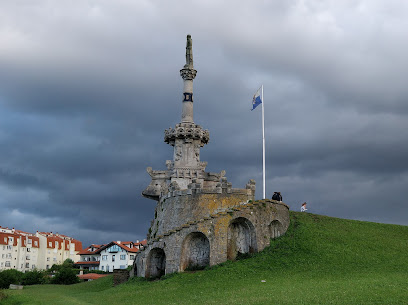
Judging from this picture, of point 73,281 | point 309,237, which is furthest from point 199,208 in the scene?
point 73,281

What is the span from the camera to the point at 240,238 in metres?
44.4

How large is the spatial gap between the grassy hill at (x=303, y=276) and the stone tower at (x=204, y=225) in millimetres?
1590

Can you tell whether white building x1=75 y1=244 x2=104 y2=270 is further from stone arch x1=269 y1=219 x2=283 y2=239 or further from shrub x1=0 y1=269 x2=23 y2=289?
stone arch x1=269 y1=219 x2=283 y2=239

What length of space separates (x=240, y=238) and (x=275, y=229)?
4.64 meters

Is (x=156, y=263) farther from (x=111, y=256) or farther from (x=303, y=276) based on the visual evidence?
(x=111, y=256)

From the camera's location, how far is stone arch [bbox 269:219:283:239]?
1817 inches

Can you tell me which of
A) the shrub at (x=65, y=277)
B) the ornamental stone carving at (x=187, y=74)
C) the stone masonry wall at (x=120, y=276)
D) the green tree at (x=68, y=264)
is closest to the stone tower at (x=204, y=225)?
the stone masonry wall at (x=120, y=276)

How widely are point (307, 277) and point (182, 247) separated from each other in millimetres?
13019

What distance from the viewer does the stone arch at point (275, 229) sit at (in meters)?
46.2

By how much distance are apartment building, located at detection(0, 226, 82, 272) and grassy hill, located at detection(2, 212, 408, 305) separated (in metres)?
72.1

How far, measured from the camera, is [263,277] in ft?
121

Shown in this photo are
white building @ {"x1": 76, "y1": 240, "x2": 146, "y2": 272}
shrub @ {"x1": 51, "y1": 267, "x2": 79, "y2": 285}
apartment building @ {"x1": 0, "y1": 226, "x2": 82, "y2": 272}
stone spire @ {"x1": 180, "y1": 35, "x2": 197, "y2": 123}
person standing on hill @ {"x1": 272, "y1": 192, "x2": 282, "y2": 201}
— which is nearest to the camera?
person standing on hill @ {"x1": 272, "y1": 192, "x2": 282, "y2": 201}

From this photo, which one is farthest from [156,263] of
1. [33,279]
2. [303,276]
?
[33,279]

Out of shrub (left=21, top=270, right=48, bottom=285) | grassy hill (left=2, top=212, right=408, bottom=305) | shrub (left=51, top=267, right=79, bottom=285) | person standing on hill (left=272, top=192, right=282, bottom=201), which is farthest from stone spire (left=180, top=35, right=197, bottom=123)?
shrub (left=21, top=270, right=48, bottom=285)
